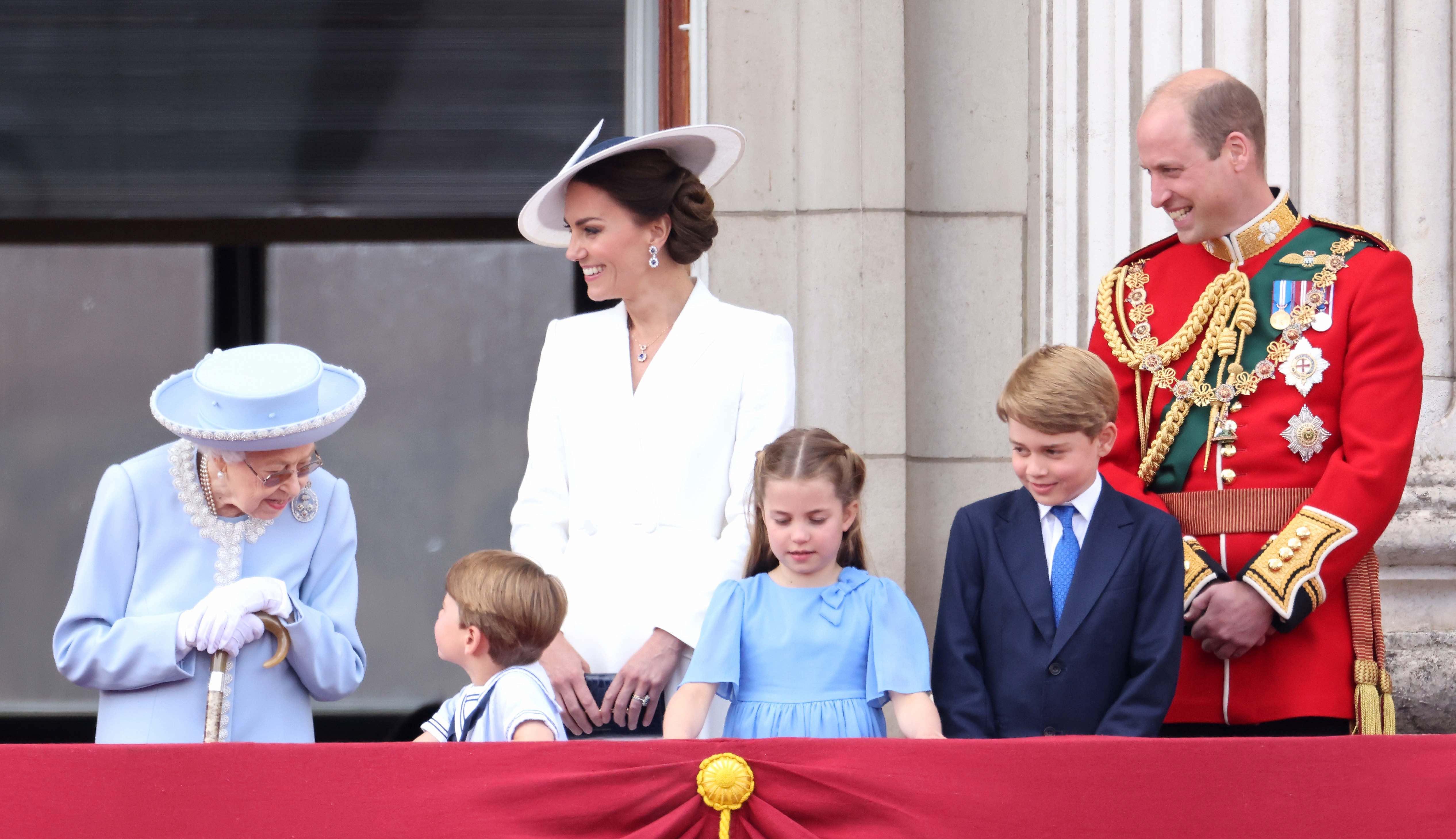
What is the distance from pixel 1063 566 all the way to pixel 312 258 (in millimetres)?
3858

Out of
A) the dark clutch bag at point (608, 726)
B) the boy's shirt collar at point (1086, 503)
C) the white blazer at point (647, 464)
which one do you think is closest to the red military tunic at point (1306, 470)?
the boy's shirt collar at point (1086, 503)

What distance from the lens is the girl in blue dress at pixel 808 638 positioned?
2576 millimetres

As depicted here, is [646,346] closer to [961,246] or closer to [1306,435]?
[1306,435]

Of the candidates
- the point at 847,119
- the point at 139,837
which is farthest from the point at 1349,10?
the point at 139,837

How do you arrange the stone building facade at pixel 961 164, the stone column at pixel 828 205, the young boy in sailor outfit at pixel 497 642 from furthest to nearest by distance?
the stone column at pixel 828 205
the stone building facade at pixel 961 164
the young boy in sailor outfit at pixel 497 642

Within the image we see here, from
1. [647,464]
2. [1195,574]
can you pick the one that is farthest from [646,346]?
[1195,574]

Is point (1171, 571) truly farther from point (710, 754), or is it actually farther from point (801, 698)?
point (710, 754)

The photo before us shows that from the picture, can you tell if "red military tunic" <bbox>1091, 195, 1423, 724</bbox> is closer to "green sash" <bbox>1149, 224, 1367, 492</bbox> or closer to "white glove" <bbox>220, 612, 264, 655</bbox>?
"green sash" <bbox>1149, 224, 1367, 492</bbox>

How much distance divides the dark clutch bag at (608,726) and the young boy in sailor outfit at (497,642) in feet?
0.52

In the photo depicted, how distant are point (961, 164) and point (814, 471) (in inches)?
93.7

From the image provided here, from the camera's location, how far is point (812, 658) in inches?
103

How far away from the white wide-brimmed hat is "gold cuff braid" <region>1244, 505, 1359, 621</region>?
1301mm

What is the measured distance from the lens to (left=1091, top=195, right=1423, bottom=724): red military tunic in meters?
2.71

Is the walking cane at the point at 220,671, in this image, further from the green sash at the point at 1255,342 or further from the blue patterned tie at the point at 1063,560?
the green sash at the point at 1255,342
